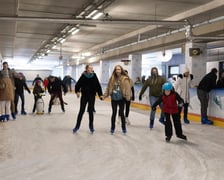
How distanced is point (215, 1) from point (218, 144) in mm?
4933

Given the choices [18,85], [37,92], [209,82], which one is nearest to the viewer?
[209,82]

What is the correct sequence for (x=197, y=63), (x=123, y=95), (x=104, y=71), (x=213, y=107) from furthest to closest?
(x=104, y=71)
(x=197, y=63)
(x=213, y=107)
(x=123, y=95)

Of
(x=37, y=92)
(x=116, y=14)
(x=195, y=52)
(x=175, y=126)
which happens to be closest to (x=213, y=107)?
(x=175, y=126)

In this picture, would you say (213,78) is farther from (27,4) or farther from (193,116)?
(27,4)

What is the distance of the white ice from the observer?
3.87 meters

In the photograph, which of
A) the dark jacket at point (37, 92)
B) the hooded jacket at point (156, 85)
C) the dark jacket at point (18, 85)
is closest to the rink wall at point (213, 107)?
the hooded jacket at point (156, 85)

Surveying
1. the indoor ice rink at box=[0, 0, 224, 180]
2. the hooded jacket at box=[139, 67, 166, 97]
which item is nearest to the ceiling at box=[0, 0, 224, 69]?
the indoor ice rink at box=[0, 0, 224, 180]

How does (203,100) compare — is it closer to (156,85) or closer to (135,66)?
(156,85)

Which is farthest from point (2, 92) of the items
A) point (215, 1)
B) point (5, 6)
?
point (215, 1)

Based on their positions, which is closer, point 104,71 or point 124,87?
point 124,87

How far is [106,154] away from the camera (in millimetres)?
4883

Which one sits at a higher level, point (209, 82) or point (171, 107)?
point (209, 82)

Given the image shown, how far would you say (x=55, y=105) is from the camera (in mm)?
13781

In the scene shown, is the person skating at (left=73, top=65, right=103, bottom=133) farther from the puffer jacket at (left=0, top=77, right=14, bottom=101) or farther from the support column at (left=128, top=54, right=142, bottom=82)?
the support column at (left=128, top=54, right=142, bottom=82)
